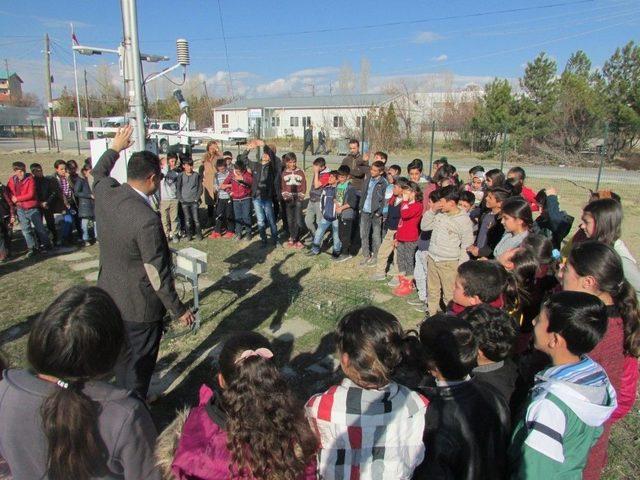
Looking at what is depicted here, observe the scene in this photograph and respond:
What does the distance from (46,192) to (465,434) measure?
314 inches

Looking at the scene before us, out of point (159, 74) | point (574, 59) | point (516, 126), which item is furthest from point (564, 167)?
point (159, 74)

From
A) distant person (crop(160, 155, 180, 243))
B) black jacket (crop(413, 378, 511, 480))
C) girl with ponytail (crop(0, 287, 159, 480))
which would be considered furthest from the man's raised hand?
distant person (crop(160, 155, 180, 243))

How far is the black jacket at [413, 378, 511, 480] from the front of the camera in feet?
5.57

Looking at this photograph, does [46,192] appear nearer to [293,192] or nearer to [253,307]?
[293,192]

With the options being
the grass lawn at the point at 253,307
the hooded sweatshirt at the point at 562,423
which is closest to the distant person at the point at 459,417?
the hooded sweatshirt at the point at 562,423

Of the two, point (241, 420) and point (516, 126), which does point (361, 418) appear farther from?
point (516, 126)

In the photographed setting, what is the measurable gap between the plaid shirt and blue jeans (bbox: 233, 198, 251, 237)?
22.2 ft

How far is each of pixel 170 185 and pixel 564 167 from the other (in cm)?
2046

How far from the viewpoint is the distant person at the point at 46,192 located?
24.1 ft

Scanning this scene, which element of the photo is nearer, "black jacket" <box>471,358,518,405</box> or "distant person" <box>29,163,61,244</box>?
"black jacket" <box>471,358,518,405</box>

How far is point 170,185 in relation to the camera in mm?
8172

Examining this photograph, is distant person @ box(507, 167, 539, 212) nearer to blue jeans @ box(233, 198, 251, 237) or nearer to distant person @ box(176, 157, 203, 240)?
blue jeans @ box(233, 198, 251, 237)

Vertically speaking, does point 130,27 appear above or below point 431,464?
above

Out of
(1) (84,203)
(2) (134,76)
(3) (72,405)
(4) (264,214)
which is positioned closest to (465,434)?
(3) (72,405)
